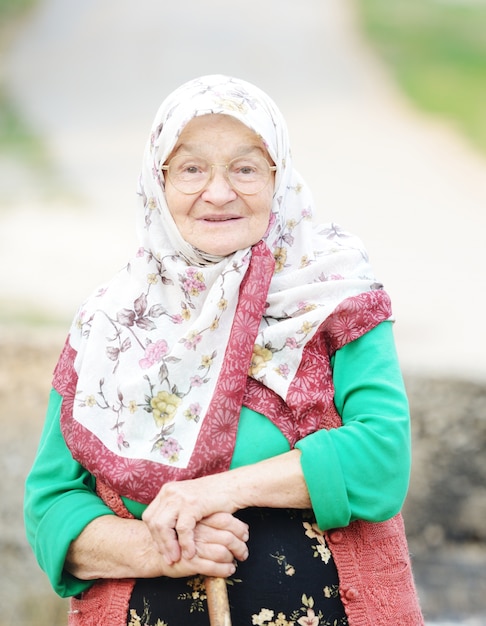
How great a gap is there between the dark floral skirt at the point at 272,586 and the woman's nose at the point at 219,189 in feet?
1.67

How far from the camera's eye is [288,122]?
495 cm

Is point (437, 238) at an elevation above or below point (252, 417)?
above

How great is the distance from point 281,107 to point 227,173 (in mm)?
3440

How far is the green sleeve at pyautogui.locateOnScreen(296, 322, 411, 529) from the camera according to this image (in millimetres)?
1489

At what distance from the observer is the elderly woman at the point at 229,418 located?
1.51 meters

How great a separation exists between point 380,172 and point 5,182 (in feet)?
A: 6.18

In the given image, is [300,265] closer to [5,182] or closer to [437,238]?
[437,238]

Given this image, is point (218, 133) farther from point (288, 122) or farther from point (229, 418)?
point (288, 122)

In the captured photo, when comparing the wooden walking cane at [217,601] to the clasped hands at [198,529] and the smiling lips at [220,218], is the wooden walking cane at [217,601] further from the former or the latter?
the smiling lips at [220,218]

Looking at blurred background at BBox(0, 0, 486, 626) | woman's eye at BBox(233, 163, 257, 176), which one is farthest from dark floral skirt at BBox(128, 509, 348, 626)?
blurred background at BBox(0, 0, 486, 626)

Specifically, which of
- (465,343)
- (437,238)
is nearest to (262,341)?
(465,343)

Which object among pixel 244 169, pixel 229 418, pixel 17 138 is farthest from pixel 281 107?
pixel 229 418

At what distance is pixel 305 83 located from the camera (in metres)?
4.98

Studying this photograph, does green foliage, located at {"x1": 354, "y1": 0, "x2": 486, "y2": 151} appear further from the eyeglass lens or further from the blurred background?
the eyeglass lens
